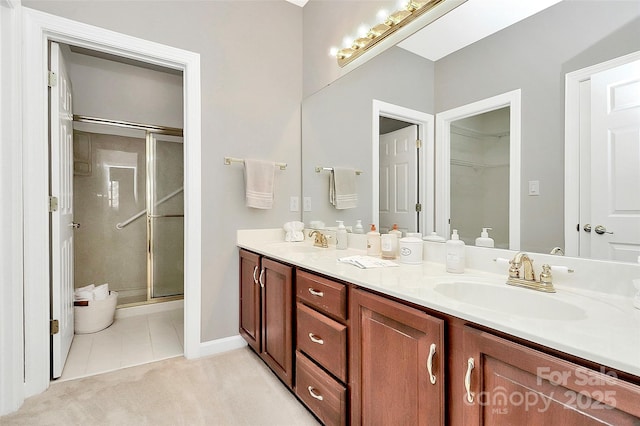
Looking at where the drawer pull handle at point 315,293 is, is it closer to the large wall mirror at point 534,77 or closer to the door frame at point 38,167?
the large wall mirror at point 534,77

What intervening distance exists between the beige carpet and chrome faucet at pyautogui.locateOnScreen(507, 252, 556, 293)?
1.11 m

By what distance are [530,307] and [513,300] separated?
0.18 feet

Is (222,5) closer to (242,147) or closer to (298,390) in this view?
(242,147)

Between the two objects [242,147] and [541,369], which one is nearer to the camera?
[541,369]

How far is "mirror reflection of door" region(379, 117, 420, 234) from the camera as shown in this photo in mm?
1591

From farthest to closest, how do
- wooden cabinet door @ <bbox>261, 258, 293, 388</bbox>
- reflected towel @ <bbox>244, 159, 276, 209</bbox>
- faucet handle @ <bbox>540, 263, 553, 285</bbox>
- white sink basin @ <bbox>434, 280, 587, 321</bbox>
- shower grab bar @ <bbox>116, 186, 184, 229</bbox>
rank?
shower grab bar @ <bbox>116, 186, 184, 229</bbox> < reflected towel @ <bbox>244, 159, 276, 209</bbox> < wooden cabinet door @ <bbox>261, 258, 293, 388</bbox> < faucet handle @ <bbox>540, 263, 553, 285</bbox> < white sink basin @ <bbox>434, 280, 587, 321</bbox>

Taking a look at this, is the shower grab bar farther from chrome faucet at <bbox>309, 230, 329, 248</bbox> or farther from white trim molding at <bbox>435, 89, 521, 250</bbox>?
white trim molding at <bbox>435, 89, 521, 250</bbox>

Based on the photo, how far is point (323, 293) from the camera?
129cm

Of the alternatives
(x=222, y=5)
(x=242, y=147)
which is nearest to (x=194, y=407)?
(x=242, y=147)

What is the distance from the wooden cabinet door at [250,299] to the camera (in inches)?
75.1

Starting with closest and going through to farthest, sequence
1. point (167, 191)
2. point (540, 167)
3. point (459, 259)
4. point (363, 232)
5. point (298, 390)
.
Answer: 1. point (540, 167)
2. point (459, 259)
3. point (298, 390)
4. point (363, 232)
5. point (167, 191)

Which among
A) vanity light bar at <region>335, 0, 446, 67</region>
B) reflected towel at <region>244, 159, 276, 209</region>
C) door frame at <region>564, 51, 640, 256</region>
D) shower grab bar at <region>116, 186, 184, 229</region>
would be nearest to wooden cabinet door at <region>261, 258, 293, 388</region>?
reflected towel at <region>244, 159, 276, 209</region>

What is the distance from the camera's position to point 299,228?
2.38m

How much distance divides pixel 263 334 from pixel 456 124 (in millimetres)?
1576
